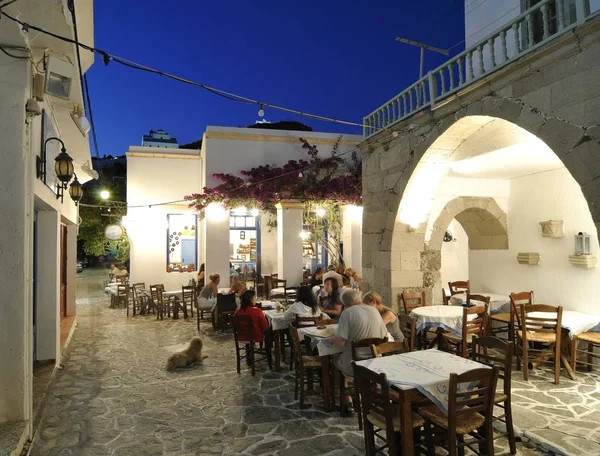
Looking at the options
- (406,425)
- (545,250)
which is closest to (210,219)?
(545,250)

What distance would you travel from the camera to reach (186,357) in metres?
6.02

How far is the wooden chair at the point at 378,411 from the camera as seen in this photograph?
Answer: 286 cm

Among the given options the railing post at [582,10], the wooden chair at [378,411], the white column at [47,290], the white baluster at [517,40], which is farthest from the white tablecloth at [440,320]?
the white column at [47,290]

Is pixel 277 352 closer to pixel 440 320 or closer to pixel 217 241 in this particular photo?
pixel 440 320

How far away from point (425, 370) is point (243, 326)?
3077 millimetres

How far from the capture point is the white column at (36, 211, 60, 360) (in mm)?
5914

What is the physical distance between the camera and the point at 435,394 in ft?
9.73

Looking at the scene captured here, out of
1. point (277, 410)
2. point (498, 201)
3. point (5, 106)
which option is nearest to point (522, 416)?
point (277, 410)

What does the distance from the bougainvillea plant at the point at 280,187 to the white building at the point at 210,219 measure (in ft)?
1.27

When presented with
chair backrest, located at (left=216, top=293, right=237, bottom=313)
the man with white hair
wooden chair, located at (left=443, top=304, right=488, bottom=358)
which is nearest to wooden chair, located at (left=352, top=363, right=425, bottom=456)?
the man with white hair

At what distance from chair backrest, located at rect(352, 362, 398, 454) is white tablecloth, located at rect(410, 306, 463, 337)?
304cm

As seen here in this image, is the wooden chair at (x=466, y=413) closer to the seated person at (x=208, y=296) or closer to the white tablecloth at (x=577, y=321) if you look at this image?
the white tablecloth at (x=577, y=321)

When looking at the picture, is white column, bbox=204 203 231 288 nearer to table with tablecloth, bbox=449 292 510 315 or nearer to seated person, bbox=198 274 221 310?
seated person, bbox=198 274 221 310

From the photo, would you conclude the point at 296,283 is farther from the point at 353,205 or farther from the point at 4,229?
the point at 4,229
